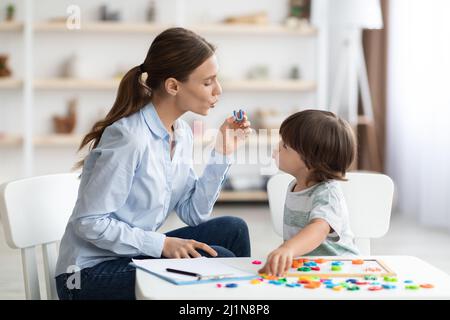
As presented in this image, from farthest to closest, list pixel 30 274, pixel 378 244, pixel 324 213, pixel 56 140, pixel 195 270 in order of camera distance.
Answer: pixel 56 140 → pixel 378 244 → pixel 30 274 → pixel 324 213 → pixel 195 270

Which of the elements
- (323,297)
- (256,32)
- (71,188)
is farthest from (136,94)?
(256,32)

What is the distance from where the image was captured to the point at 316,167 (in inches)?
60.1

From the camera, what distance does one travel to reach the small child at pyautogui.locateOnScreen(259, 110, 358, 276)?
147 cm

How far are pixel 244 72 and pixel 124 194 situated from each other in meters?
3.64

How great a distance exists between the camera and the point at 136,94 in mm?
1672

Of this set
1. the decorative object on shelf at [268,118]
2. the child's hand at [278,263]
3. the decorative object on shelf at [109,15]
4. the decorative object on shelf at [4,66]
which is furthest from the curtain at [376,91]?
the child's hand at [278,263]

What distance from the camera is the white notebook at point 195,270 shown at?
1.14m

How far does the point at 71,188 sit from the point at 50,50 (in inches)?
136

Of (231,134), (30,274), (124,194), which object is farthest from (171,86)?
(30,274)

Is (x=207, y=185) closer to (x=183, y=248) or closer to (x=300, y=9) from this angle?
(x=183, y=248)

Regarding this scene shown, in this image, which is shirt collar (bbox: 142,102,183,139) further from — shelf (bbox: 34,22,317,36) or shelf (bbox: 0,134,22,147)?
shelf (bbox: 0,134,22,147)

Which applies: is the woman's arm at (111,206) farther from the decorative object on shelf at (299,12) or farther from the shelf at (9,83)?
the decorative object on shelf at (299,12)

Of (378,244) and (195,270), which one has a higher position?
(195,270)
